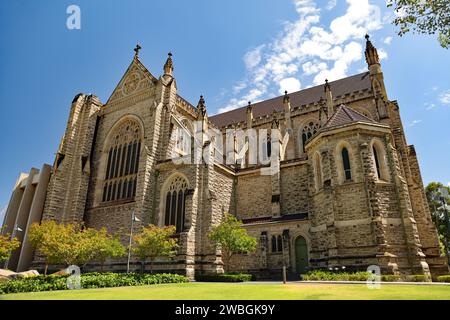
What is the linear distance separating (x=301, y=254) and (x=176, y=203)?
410 inches

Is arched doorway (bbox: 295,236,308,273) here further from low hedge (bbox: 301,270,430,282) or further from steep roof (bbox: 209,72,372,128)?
steep roof (bbox: 209,72,372,128)

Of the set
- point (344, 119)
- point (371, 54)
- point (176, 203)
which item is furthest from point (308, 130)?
point (176, 203)

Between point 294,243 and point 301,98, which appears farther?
point 301,98

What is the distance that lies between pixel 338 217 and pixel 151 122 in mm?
17661

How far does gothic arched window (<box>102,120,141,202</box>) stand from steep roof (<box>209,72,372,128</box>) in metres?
13.4

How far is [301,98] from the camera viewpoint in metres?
37.5

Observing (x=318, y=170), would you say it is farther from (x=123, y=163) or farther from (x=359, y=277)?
(x=123, y=163)

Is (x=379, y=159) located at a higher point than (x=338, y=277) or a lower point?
higher

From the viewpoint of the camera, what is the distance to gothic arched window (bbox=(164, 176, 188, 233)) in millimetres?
23094

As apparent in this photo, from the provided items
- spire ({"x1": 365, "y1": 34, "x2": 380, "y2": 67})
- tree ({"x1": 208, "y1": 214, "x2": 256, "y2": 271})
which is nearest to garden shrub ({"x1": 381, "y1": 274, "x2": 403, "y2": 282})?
tree ({"x1": 208, "y1": 214, "x2": 256, "y2": 271})

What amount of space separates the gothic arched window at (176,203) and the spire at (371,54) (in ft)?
69.8

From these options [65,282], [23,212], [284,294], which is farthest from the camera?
[23,212]
